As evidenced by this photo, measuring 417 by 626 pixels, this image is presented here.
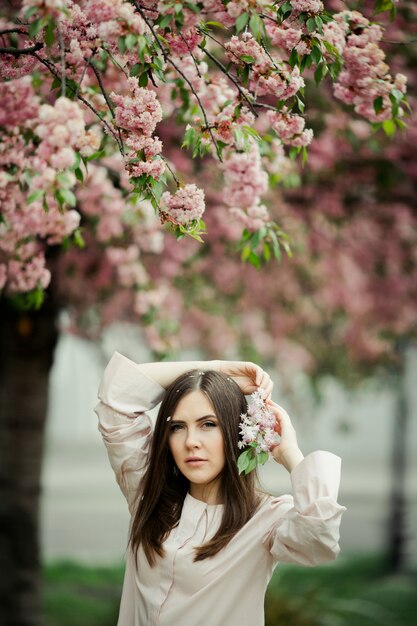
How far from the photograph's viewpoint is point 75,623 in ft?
21.3

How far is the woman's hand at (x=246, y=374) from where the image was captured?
2.32 metres

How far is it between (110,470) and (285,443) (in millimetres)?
19951

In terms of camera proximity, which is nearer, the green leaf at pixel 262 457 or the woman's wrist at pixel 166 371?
the green leaf at pixel 262 457

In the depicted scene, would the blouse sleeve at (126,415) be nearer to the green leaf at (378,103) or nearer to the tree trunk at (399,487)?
the green leaf at (378,103)

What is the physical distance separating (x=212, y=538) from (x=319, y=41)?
4.53ft

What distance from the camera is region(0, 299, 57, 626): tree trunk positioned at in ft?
18.0

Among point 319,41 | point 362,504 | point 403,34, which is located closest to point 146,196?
point 319,41

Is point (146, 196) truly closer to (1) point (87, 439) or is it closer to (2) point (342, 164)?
(2) point (342, 164)

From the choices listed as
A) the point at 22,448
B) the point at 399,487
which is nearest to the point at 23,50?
the point at 22,448

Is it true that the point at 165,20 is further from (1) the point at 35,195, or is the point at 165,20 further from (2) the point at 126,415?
(2) the point at 126,415

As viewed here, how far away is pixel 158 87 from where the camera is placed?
8.72 feet

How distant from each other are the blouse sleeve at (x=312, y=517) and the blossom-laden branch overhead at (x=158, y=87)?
69 cm

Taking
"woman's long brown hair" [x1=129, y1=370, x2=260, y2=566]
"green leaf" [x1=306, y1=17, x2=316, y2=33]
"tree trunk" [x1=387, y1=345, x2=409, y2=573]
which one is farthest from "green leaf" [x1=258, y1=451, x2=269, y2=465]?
"tree trunk" [x1=387, y1=345, x2=409, y2=573]

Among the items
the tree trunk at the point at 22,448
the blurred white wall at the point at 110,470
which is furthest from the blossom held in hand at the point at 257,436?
the blurred white wall at the point at 110,470
